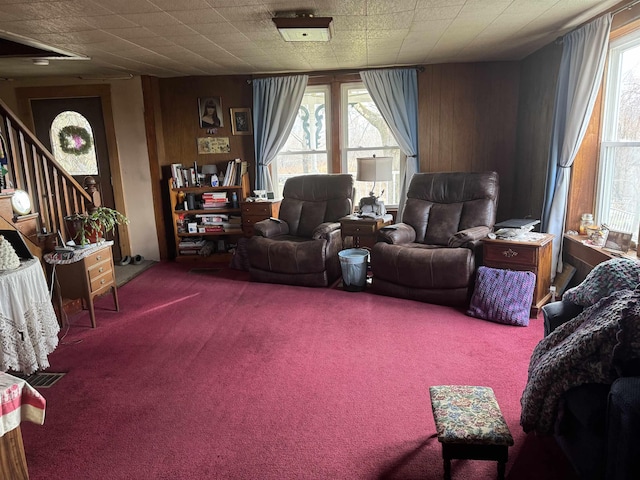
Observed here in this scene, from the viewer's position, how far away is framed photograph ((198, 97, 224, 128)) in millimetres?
5336

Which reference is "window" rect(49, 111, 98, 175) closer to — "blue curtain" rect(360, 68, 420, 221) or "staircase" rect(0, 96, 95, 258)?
"staircase" rect(0, 96, 95, 258)

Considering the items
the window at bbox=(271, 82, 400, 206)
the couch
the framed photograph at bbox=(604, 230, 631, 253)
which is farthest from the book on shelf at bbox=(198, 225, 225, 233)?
the couch

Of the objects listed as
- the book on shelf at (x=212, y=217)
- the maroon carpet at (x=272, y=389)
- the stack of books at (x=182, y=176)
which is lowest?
the maroon carpet at (x=272, y=389)

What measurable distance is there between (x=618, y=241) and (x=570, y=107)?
109 cm

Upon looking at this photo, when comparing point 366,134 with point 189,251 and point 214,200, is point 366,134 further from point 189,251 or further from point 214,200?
point 189,251

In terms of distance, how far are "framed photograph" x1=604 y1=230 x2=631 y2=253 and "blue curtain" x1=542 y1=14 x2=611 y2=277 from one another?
0.46m

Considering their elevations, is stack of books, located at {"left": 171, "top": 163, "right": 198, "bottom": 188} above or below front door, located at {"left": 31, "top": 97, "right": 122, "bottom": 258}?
below

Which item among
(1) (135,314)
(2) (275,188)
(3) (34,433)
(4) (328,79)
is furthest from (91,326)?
(4) (328,79)

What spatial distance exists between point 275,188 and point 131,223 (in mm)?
1857

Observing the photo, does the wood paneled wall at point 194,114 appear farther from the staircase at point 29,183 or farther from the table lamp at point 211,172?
the staircase at point 29,183

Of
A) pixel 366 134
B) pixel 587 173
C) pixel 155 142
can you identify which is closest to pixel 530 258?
pixel 587 173

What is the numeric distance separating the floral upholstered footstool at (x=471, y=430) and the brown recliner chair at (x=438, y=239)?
1825 mm

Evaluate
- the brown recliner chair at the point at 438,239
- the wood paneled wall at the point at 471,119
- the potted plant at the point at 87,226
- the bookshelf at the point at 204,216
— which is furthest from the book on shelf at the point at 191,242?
the wood paneled wall at the point at 471,119

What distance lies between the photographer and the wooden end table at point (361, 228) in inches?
172
